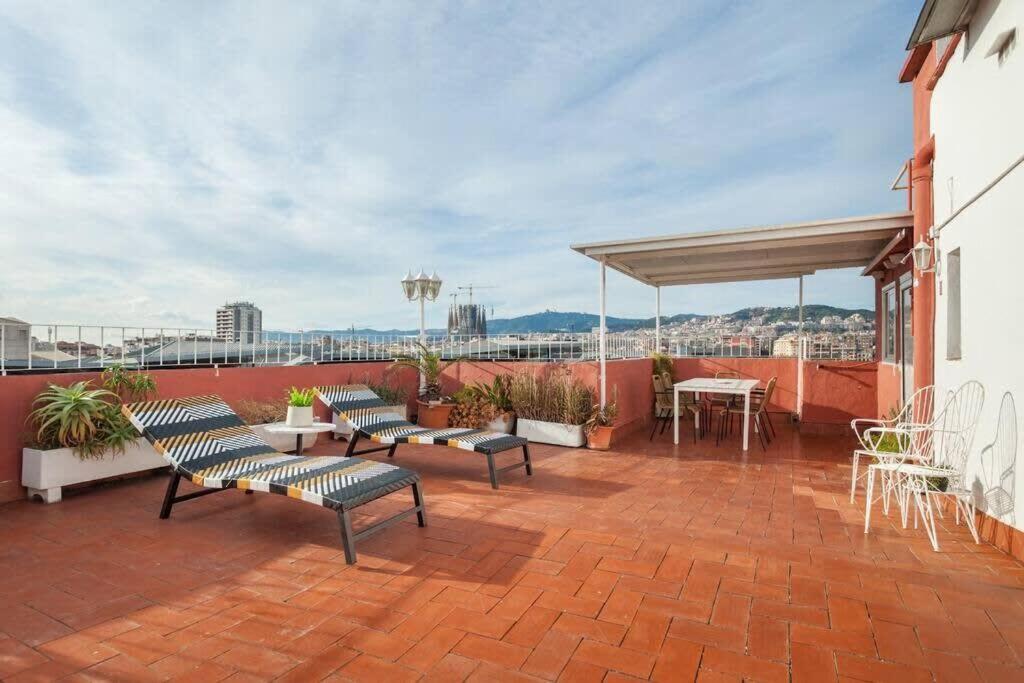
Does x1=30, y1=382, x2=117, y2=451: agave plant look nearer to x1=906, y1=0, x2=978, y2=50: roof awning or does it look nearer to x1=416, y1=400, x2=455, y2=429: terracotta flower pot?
x1=416, y1=400, x2=455, y2=429: terracotta flower pot

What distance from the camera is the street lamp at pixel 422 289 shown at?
8.68 metres

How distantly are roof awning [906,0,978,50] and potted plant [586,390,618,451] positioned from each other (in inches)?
181

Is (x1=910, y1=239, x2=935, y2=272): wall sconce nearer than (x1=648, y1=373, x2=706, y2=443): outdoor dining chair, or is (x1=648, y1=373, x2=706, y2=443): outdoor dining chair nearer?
(x1=910, y1=239, x2=935, y2=272): wall sconce

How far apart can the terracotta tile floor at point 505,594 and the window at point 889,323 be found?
13.3ft

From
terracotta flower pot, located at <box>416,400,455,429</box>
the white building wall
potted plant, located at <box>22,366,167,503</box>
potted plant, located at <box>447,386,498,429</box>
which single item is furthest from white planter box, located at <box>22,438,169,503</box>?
the white building wall

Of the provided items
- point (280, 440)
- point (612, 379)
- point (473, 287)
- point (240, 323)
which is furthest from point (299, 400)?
point (473, 287)

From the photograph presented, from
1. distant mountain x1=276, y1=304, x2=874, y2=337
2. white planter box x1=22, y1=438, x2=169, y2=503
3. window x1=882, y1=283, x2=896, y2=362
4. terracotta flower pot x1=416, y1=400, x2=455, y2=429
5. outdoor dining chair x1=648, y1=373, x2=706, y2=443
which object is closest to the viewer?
white planter box x1=22, y1=438, x2=169, y2=503

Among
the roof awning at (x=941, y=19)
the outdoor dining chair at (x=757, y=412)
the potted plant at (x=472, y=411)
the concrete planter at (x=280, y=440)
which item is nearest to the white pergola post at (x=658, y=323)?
the outdoor dining chair at (x=757, y=412)

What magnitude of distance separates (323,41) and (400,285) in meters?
3.65

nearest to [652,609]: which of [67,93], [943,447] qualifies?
[943,447]

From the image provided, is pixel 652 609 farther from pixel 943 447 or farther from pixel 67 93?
pixel 67 93

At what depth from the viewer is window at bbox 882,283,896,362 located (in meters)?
7.30

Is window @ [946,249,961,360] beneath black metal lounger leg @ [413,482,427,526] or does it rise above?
above

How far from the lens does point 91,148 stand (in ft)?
28.8
